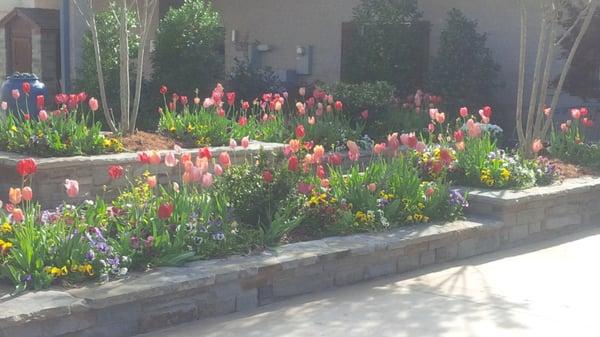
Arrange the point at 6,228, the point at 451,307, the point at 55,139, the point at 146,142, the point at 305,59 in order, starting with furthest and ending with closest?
the point at 305,59 → the point at 146,142 → the point at 55,139 → the point at 451,307 → the point at 6,228

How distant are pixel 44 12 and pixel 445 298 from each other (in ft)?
43.4

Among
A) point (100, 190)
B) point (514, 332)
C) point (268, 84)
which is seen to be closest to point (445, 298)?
point (514, 332)

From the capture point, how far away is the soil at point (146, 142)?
29.1 ft

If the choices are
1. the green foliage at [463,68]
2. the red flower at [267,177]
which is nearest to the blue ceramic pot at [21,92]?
the red flower at [267,177]

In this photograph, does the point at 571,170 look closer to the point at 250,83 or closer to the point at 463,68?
the point at 463,68

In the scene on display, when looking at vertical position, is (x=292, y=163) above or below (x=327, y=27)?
below

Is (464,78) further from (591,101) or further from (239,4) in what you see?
(239,4)

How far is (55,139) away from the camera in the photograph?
812 centimetres

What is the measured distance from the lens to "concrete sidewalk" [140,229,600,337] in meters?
5.07

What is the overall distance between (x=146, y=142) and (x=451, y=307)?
15.3ft

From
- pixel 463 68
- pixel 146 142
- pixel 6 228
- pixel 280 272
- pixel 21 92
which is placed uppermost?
pixel 463 68

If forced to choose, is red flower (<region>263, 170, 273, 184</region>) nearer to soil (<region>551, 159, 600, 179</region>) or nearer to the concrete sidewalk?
the concrete sidewalk

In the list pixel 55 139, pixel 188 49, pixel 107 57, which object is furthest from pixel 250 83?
pixel 55 139

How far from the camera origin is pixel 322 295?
5836 mm
